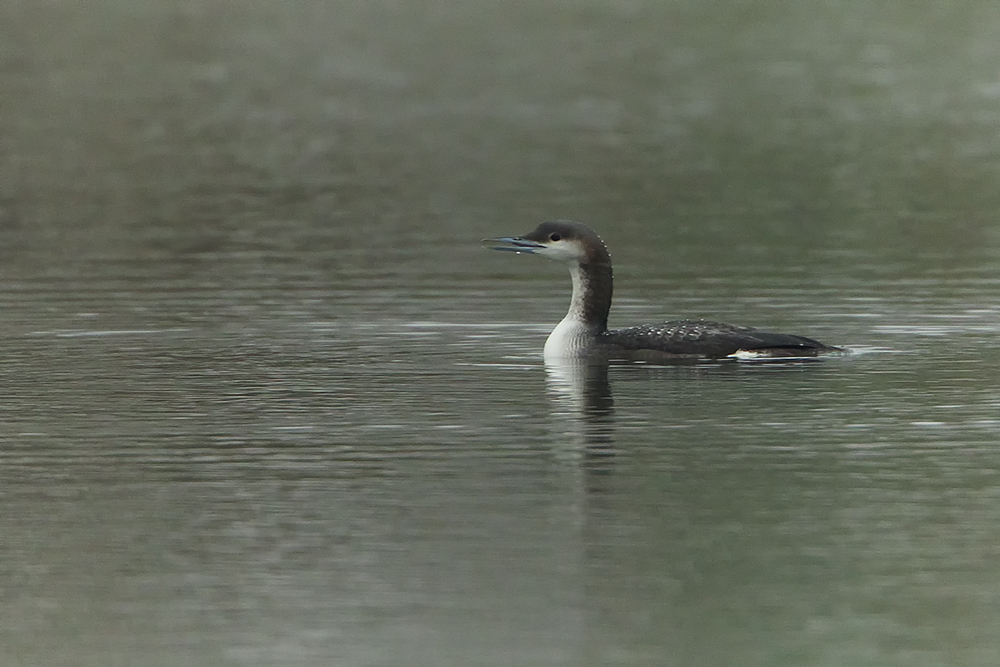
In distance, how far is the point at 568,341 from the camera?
15.5 m

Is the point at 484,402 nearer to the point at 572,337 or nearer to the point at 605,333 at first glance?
the point at 572,337

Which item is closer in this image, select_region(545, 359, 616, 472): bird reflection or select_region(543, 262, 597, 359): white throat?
select_region(545, 359, 616, 472): bird reflection

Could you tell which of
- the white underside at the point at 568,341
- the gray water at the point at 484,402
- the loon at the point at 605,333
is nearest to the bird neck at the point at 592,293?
the loon at the point at 605,333

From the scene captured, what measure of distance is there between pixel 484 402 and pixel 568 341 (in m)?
1.96

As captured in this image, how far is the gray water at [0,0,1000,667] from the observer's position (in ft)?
29.6

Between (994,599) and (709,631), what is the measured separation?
4.30ft

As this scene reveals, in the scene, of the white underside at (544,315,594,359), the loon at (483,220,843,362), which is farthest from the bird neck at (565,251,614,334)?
the white underside at (544,315,594,359)

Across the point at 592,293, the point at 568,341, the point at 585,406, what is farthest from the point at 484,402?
the point at 592,293

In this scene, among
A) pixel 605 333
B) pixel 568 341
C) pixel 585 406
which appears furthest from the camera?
pixel 605 333

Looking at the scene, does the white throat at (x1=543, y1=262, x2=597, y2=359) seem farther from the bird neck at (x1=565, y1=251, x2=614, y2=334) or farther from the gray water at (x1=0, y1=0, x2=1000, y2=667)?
the gray water at (x1=0, y1=0, x2=1000, y2=667)

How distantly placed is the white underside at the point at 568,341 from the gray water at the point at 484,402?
0.22m

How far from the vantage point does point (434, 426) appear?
12859 mm

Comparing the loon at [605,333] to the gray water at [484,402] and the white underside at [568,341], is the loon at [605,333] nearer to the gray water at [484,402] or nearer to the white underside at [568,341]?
the white underside at [568,341]

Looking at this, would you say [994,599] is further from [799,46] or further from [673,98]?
[799,46]
